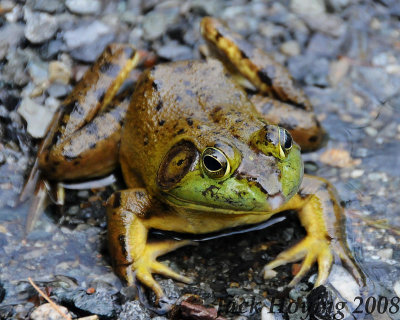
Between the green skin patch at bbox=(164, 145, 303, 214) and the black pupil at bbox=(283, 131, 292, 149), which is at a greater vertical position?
the black pupil at bbox=(283, 131, 292, 149)

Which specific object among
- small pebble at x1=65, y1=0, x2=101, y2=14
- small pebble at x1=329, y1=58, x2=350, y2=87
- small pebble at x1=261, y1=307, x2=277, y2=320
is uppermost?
small pebble at x1=65, y1=0, x2=101, y2=14

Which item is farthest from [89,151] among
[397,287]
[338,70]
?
[338,70]

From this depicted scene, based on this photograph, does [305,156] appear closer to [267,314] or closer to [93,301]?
[267,314]

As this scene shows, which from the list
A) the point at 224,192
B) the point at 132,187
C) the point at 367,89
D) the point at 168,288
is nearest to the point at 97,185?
the point at 132,187

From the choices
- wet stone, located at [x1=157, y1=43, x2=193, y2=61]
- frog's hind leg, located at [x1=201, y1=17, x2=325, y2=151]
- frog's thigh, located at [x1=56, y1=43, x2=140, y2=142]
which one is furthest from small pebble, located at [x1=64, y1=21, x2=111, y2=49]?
frog's hind leg, located at [x1=201, y1=17, x2=325, y2=151]

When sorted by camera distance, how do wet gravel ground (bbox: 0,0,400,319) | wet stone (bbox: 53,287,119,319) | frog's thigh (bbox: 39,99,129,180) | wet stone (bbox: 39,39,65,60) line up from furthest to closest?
1. wet stone (bbox: 39,39,65,60)
2. frog's thigh (bbox: 39,99,129,180)
3. wet gravel ground (bbox: 0,0,400,319)
4. wet stone (bbox: 53,287,119,319)

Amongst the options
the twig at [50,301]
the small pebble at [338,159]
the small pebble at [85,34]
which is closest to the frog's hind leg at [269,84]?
the small pebble at [338,159]

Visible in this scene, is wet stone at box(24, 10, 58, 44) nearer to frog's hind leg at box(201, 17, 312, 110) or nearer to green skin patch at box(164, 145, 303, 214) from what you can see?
Result: frog's hind leg at box(201, 17, 312, 110)
